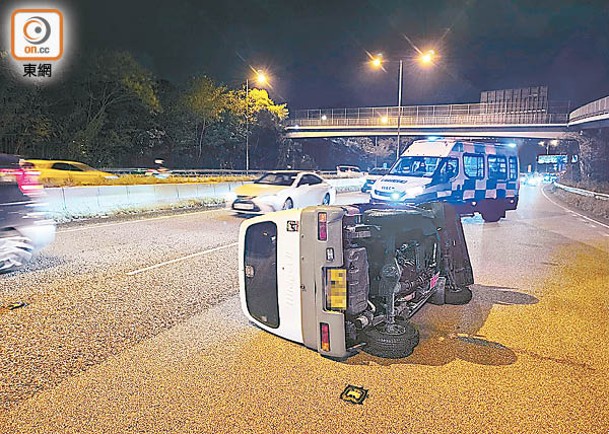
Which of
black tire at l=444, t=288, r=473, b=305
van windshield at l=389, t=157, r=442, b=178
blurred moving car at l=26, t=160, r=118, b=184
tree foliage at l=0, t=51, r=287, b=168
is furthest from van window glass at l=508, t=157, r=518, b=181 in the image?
tree foliage at l=0, t=51, r=287, b=168

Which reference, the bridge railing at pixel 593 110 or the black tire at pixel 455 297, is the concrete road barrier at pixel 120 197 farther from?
the bridge railing at pixel 593 110

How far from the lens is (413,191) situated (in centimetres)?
1443

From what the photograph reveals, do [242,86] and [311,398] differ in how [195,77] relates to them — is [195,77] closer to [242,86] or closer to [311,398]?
[242,86]

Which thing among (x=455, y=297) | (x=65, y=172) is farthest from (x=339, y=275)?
(x=65, y=172)


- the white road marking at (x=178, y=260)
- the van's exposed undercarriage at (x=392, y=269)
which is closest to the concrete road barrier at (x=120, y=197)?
the white road marking at (x=178, y=260)

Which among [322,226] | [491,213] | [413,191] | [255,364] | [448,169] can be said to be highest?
[448,169]

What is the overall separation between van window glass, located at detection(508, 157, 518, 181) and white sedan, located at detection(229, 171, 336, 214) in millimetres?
6173

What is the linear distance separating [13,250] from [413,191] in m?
10.1

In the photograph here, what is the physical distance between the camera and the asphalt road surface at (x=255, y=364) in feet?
11.6

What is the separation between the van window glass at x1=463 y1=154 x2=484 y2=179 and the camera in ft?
49.5

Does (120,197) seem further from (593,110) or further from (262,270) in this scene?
(593,110)

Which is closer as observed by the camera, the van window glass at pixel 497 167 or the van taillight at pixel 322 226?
the van taillight at pixel 322 226

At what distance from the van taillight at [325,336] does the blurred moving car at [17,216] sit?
5263mm

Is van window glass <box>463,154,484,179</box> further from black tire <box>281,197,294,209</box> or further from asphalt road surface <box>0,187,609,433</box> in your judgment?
asphalt road surface <box>0,187,609,433</box>
